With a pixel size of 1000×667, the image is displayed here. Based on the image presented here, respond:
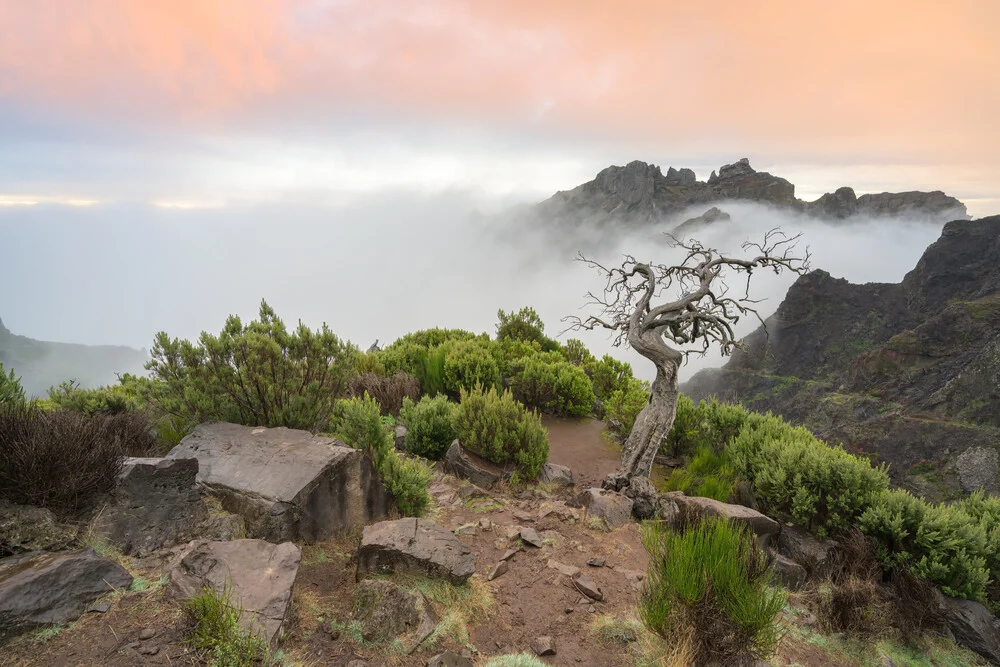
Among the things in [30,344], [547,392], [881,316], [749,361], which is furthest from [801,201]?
[30,344]

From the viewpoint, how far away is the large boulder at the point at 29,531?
11.7ft

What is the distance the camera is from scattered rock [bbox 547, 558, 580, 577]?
522cm

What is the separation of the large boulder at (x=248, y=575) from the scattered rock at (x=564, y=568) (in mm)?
2681

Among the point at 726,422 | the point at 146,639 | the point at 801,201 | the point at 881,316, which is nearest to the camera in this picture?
the point at 146,639

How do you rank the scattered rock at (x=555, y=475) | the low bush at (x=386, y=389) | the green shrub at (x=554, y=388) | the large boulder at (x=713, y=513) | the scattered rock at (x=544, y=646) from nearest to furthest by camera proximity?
the scattered rock at (x=544, y=646) → the large boulder at (x=713, y=513) → the scattered rock at (x=555, y=475) → the low bush at (x=386, y=389) → the green shrub at (x=554, y=388)

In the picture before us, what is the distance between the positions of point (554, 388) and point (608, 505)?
16.4 ft

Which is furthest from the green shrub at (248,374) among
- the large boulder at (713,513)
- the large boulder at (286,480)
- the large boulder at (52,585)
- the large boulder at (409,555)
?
the large boulder at (713,513)

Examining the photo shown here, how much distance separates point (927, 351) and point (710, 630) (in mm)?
75703

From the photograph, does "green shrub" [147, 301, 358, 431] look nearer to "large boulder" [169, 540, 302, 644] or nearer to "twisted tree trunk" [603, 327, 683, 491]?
"large boulder" [169, 540, 302, 644]

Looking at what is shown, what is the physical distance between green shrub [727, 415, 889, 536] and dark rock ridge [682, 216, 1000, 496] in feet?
116

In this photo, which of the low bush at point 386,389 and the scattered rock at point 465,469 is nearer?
the scattered rock at point 465,469

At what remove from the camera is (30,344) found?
650 ft

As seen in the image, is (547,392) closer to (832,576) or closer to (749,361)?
(832,576)

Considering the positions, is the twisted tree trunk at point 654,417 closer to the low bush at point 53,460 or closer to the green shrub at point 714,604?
the green shrub at point 714,604
